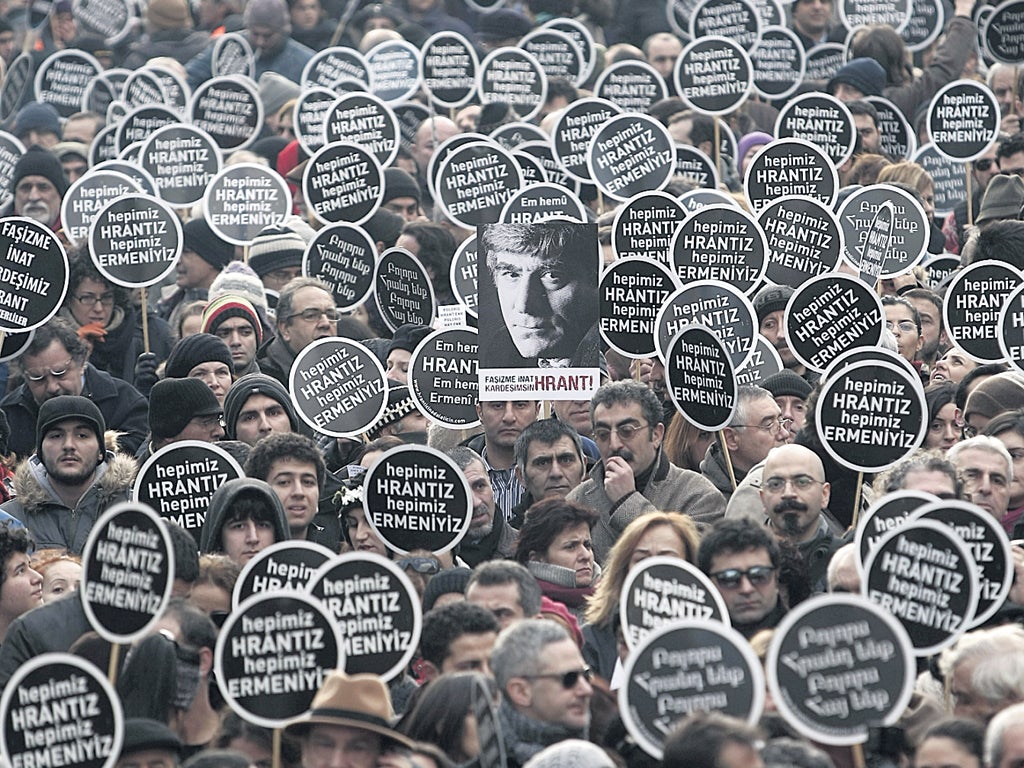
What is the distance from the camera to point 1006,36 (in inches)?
647

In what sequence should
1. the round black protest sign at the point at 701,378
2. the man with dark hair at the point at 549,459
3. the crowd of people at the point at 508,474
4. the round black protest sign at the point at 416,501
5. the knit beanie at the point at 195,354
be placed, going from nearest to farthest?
1. the crowd of people at the point at 508,474
2. the round black protest sign at the point at 416,501
3. the round black protest sign at the point at 701,378
4. the man with dark hair at the point at 549,459
5. the knit beanie at the point at 195,354

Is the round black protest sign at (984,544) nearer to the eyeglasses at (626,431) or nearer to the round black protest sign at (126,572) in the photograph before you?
the eyeglasses at (626,431)

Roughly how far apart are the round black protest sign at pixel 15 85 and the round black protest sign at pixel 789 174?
26.7 ft

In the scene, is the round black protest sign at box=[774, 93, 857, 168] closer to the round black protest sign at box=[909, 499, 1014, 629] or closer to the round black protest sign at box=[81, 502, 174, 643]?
the round black protest sign at box=[909, 499, 1014, 629]

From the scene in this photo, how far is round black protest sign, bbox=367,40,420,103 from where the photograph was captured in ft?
61.2

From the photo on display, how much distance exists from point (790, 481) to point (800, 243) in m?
3.25

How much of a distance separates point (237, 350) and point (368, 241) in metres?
1.46

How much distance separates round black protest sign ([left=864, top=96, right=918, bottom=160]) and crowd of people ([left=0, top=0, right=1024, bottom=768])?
0.12 m

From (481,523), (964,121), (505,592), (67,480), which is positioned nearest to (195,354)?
(67,480)

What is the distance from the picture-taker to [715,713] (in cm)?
731

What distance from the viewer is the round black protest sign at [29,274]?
12539 millimetres

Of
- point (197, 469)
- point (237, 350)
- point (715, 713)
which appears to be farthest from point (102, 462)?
point (715, 713)

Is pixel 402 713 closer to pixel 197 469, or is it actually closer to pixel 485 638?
pixel 485 638

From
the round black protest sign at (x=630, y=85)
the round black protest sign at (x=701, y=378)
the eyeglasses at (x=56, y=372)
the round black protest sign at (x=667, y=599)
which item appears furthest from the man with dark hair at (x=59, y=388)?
the round black protest sign at (x=630, y=85)
